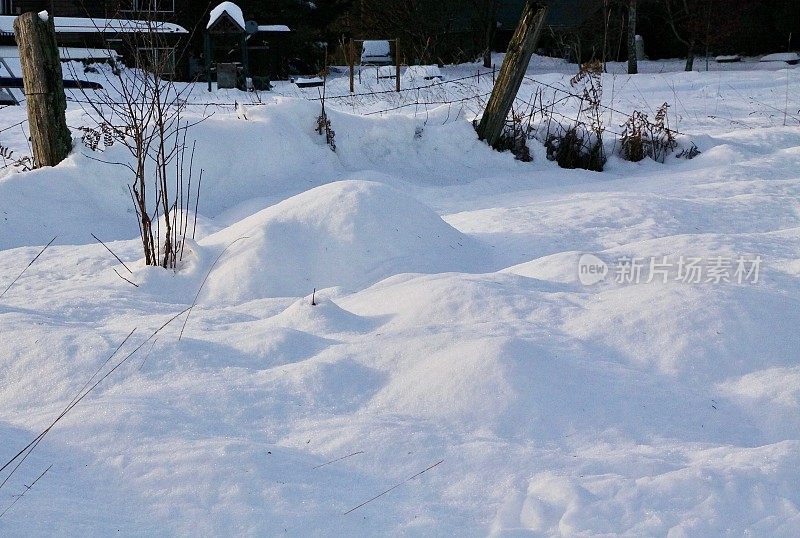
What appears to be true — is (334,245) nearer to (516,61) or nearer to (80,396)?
(80,396)

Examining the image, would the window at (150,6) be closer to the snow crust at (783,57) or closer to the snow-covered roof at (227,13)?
the snow-covered roof at (227,13)

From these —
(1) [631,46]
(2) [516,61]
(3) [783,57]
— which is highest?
(1) [631,46]

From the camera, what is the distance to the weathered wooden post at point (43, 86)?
6488mm

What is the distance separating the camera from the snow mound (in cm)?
449

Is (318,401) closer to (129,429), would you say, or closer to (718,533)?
(129,429)

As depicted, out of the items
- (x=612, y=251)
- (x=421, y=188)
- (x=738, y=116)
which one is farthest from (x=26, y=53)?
(x=738, y=116)

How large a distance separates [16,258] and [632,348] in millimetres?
3643

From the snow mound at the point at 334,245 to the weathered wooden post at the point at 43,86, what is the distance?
7.83 feet

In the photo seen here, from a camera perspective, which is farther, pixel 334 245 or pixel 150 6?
pixel 150 6

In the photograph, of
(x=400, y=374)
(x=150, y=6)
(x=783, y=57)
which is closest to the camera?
(x=400, y=374)

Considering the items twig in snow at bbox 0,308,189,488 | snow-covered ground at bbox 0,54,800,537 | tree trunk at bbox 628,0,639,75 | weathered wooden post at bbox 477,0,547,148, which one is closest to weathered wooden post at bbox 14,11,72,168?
snow-covered ground at bbox 0,54,800,537

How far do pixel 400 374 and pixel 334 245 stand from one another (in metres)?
1.70

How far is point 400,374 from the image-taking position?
3201 mm

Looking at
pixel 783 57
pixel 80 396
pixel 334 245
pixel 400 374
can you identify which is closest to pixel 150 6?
pixel 334 245
